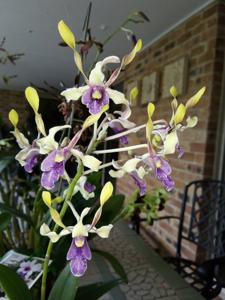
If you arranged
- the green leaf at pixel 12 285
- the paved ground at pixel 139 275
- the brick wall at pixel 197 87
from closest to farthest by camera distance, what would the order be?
the green leaf at pixel 12 285 < the paved ground at pixel 139 275 < the brick wall at pixel 197 87

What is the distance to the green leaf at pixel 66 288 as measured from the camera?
483mm

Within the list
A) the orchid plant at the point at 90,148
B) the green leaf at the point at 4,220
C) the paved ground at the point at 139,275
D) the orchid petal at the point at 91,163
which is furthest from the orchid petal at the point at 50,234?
the paved ground at the point at 139,275

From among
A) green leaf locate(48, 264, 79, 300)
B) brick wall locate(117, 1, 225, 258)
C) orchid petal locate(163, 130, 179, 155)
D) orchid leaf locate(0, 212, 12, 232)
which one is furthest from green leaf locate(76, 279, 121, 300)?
brick wall locate(117, 1, 225, 258)

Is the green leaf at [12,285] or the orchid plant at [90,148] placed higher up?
the orchid plant at [90,148]

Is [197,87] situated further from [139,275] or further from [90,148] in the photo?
[90,148]

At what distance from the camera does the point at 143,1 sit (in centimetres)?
173

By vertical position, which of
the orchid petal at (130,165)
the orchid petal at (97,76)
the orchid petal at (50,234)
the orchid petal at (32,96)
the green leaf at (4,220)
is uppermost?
the orchid petal at (97,76)

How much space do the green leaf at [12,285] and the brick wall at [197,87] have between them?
1144 millimetres

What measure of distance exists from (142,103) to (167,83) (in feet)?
1.48

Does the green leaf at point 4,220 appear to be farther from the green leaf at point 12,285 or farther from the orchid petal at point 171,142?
the orchid petal at point 171,142

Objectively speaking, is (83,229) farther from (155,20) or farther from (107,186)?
(155,20)

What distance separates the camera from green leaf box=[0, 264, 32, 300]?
467 mm

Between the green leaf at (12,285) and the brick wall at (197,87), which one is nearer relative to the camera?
the green leaf at (12,285)

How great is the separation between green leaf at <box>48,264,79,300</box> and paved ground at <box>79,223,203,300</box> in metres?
0.37
